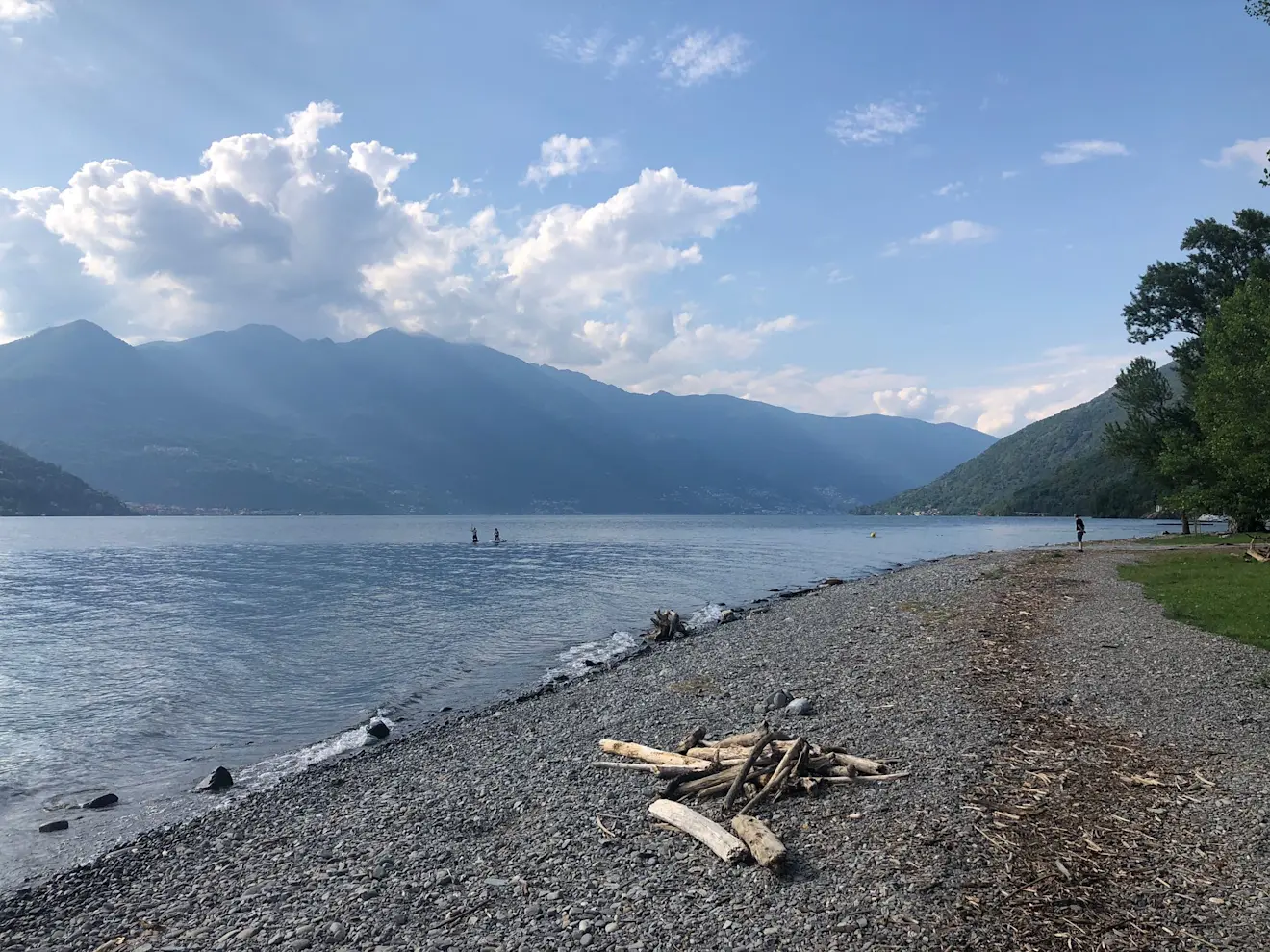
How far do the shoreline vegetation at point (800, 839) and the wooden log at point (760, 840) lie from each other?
5.5 inches

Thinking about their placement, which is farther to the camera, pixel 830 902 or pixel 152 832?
pixel 152 832

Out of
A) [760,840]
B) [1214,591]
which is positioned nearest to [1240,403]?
[1214,591]

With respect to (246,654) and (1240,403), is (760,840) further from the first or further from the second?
(1240,403)

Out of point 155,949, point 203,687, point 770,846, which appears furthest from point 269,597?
point 770,846

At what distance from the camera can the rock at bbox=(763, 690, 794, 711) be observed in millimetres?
17891

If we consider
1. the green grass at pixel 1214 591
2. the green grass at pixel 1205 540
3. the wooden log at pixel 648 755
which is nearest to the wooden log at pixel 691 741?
the wooden log at pixel 648 755

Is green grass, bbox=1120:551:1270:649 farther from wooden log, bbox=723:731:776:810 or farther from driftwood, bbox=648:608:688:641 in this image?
driftwood, bbox=648:608:688:641

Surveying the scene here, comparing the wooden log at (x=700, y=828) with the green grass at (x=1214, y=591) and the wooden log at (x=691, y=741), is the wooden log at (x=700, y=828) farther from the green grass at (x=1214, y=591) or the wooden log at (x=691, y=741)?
the green grass at (x=1214, y=591)

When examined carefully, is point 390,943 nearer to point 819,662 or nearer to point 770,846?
point 770,846

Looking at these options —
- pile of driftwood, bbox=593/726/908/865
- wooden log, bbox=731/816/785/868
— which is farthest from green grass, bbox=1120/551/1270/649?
wooden log, bbox=731/816/785/868

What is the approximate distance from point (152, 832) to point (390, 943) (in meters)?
8.59

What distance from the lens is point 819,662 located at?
23.3 metres

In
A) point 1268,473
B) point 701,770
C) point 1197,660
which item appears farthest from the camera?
point 1268,473

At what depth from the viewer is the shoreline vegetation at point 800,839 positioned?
7855 mm
